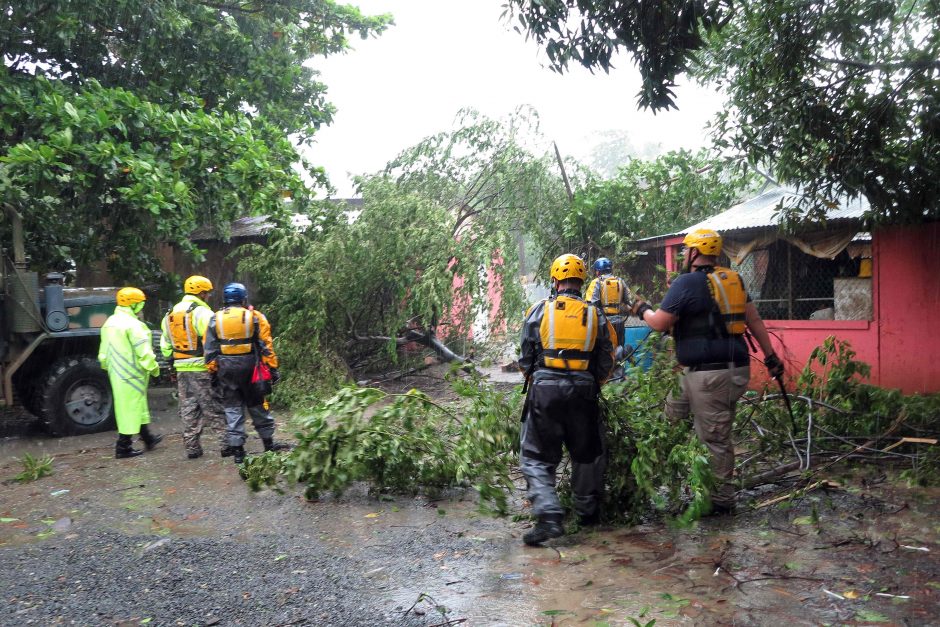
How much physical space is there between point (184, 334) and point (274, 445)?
140 centimetres

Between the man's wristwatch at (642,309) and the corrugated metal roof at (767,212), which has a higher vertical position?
the corrugated metal roof at (767,212)

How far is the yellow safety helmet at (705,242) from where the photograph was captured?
4.94m

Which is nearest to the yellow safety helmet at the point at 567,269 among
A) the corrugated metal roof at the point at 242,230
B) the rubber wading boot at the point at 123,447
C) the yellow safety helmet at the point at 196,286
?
the yellow safety helmet at the point at 196,286

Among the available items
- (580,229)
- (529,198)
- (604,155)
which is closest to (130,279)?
(529,198)

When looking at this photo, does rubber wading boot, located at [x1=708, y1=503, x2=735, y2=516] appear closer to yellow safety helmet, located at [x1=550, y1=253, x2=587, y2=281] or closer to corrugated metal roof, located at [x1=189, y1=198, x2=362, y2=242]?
yellow safety helmet, located at [x1=550, y1=253, x2=587, y2=281]

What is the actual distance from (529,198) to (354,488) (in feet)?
27.9

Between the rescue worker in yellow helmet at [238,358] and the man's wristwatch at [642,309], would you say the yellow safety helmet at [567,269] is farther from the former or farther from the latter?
the rescue worker in yellow helmet at [238,358]

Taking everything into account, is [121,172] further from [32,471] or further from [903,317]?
[903,317]

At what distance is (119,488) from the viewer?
21.4ft

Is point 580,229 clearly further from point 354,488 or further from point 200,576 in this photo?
point 200,576

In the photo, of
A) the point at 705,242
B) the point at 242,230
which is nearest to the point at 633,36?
the point at 705,242

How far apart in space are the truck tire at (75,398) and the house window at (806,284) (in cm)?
802

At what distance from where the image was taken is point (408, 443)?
572 centimetres

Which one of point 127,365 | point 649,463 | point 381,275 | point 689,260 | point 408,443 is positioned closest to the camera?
point 649,463
